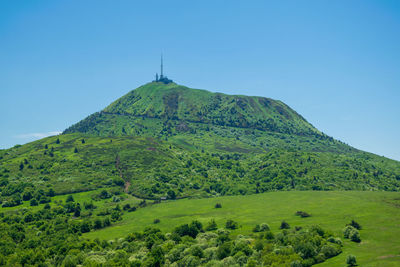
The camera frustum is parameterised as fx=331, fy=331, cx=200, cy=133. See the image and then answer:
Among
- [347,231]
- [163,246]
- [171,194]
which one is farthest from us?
[171,194]

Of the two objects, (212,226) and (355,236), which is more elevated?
(355,236)

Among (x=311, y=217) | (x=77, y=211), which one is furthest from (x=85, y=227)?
(x=311, y=217)

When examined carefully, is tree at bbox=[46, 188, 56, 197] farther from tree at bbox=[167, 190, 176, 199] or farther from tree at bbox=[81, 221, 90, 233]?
tree at bbox=[167, 190, 176, 199]

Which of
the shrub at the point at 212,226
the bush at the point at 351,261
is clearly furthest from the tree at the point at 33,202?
the bush at the point at 351,261

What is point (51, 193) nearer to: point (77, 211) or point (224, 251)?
point (77, 211)

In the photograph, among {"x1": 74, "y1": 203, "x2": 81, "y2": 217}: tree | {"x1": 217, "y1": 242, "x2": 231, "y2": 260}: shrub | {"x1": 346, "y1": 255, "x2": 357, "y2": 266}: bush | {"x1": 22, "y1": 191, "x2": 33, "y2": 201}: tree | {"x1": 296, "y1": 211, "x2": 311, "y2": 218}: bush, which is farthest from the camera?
{"x1": 22, "y1": 191, "x2": 33, "y2": 201}: tree

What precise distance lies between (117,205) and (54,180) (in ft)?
198

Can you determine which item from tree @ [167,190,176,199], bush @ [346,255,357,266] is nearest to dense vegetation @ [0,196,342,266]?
bush @ [346,255,357,266]

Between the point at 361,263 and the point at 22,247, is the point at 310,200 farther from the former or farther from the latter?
the point at 22,247

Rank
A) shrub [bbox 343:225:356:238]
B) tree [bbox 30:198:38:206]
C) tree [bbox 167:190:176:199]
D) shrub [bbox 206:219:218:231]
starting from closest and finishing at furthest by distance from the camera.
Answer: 1. shrub [bbox 343:225:356:238]
2. shrub [bbox 206:219:218:231]
3. tree [bbox 30:198:38:206]
4. tree [bbox 167:190:176:199]

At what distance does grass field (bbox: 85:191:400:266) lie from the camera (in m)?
77.8

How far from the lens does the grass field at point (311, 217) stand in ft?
255

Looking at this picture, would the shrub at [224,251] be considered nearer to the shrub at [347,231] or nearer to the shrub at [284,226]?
the shrub at [284,226]

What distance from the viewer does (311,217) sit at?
11794cm
